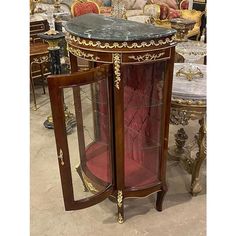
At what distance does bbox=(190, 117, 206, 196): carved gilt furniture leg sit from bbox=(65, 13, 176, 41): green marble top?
609 mm

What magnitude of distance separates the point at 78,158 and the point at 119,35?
0.72m

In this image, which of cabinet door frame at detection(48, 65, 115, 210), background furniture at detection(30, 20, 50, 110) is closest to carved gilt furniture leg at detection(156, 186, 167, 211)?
cabinet door frame at detection(48, 65, 115, 210)

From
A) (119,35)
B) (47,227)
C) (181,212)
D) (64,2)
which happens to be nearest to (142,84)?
(119,35)

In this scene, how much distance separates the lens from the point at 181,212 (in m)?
1.67

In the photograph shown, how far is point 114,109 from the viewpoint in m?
1.34

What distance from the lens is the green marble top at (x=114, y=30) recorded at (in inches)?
46.6

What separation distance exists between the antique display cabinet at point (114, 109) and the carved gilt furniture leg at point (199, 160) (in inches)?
9.8

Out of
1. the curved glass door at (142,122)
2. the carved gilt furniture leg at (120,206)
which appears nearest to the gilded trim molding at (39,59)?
the curved glass door at (142,122)

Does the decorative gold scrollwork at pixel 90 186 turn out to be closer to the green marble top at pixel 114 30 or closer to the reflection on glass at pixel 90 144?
the reflection on glass at pixel 90 144

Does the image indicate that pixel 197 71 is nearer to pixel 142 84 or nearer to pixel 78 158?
pixel 142 84

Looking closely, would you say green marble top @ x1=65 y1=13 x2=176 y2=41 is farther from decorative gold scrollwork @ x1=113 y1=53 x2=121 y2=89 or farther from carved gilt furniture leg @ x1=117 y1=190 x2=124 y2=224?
carved gilt furniture leg @ x1=117 y1=190 x2=124 y2=224

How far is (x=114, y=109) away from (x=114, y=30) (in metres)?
0.33

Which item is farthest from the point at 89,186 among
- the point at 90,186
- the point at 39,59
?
the point at 39,59

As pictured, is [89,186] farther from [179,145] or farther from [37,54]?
[37,54]
